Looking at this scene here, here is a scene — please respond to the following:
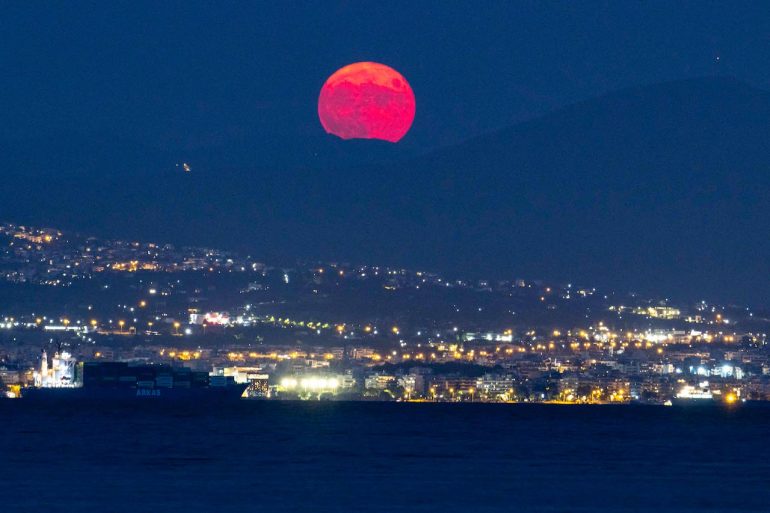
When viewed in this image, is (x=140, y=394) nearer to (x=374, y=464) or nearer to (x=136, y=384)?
(x=136, y=384)

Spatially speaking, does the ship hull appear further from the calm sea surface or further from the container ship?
the calm sea surface

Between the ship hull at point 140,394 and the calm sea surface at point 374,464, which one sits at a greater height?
the ship hull at point 140,394

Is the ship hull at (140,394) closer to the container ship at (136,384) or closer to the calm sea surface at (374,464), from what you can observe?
the container ship at (136,384)

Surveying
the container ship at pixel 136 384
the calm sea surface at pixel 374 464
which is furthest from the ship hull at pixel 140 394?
the calm sea surface at pixel 374 464

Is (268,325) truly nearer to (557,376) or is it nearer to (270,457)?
(557,376)

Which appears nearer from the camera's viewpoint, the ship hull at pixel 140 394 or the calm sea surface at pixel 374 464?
the calm sea surface at pixel 374 464

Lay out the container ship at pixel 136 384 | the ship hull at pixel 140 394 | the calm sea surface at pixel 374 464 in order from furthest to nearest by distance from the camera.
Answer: the container ship at pixel 136 384 → the ship hull at pixel 140 394 → the calm sea surface at pixel 374 464

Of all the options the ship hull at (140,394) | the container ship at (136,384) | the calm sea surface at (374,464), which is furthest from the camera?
the container ship at (136,384)

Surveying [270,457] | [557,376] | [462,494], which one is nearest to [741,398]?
[557,376]
